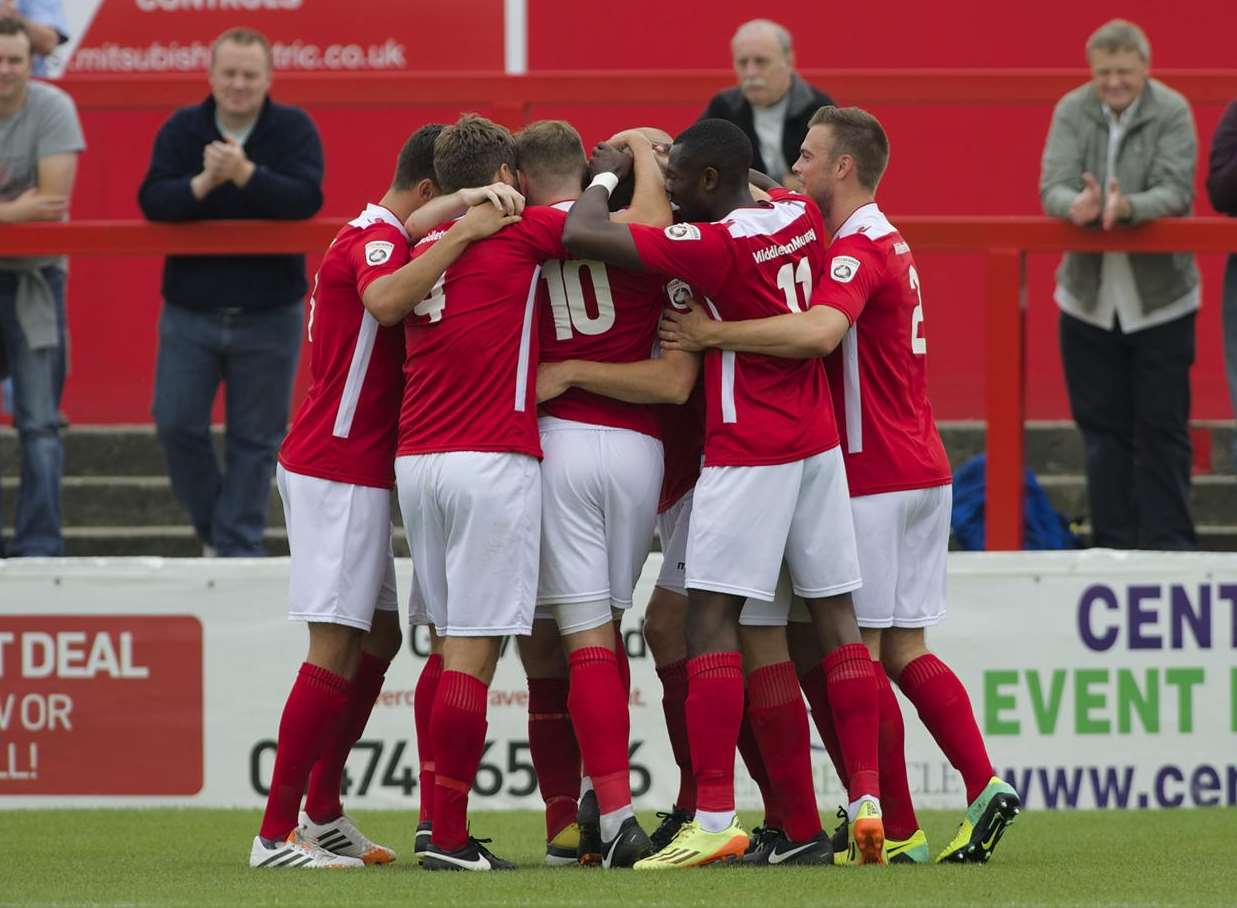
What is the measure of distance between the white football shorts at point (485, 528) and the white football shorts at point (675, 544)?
513 millimetres

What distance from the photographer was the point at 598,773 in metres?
5.89

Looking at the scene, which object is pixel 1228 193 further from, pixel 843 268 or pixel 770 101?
pixel 843 268

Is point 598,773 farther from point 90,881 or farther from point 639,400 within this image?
point 90,881

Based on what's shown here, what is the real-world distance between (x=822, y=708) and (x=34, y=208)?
414 cm

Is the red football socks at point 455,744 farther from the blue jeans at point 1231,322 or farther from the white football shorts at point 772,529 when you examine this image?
the blue jeans at point 1231,322

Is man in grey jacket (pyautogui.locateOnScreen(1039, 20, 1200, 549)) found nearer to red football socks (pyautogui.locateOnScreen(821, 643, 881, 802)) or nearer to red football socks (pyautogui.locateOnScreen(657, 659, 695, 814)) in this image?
red football socks (pyautogui.locateOnScreen(657, 659, 695, 814))

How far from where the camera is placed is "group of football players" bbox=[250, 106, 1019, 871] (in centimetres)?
590

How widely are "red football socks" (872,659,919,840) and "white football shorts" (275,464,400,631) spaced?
145cm

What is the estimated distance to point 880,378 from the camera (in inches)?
244

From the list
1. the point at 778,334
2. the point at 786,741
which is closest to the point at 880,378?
the point at 778,334

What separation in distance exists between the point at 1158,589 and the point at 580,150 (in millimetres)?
3163

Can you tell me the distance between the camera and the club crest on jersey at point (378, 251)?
19.7 ft

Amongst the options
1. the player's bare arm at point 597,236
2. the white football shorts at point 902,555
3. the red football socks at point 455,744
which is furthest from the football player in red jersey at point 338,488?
the white football shorts at point 902,555

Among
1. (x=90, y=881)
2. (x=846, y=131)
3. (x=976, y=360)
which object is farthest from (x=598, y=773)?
(x=976, y=360)
